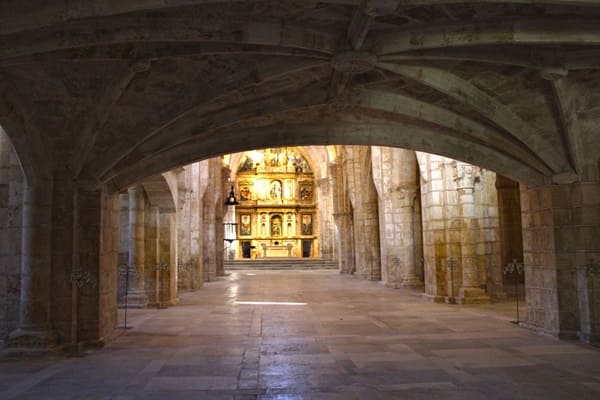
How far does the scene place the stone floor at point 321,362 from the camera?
18.5 feet

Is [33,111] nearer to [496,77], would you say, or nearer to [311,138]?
[311,138]

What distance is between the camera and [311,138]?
→ 10516 millimetres

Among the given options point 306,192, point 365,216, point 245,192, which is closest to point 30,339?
point 365,216

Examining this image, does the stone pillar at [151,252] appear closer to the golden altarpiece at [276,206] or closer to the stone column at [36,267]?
the stone column at [36,267]

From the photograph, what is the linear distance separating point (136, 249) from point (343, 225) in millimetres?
17156

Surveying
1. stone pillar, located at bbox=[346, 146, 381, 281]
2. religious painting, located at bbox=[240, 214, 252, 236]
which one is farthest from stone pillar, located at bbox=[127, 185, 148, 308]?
religious painting, located at bbox=[240, 214, 252, 236]

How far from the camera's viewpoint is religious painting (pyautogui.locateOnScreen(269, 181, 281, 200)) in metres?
44.0

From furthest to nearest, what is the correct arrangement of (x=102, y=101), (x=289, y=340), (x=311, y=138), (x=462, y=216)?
(x=462, y=216) → (x=311, y=138) → (x=289, y=340) → (x=102, y=101)

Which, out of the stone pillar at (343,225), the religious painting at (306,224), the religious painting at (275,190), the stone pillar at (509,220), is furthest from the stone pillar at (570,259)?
the religious painting at (275,190)

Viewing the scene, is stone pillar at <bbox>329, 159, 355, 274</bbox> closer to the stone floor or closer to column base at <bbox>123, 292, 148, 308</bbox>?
column base at <bbox>123, 292, 148, 308</bbox>

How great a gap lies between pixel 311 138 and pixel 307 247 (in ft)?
109

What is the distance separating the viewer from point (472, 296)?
13.2m

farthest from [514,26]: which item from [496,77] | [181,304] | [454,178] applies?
[181,304]

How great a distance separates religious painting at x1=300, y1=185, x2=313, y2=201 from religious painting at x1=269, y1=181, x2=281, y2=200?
189cm
